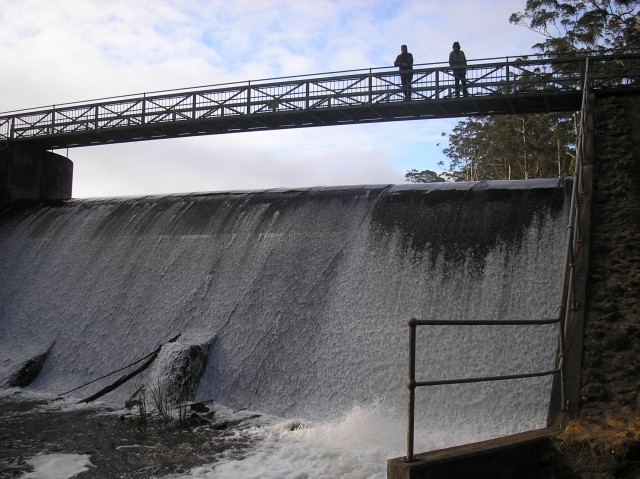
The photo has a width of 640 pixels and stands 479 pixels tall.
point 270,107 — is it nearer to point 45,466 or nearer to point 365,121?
point 365,121

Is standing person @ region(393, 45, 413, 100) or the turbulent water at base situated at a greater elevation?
standing person @ region(393, 45, 413, 100)

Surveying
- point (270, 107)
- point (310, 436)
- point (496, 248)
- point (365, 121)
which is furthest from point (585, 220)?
point (270, 107)

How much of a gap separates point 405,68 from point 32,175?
1351cm

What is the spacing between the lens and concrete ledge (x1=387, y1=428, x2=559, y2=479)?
14.0 feet

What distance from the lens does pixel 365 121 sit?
15672 millimetres

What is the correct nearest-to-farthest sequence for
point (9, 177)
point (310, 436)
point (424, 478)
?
point (424, 478) → point (310, 436) → point (9, 177)

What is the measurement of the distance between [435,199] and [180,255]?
565 centimetres

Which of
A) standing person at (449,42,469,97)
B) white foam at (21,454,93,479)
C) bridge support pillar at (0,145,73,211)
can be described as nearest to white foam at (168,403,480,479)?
white foam at (21,454,93,479)

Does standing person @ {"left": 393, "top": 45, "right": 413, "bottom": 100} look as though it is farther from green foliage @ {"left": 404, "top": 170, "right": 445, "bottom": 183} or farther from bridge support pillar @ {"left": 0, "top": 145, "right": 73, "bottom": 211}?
green foliage @ {"left": 404, "top": 170, "right": 445, "bottom": 183}

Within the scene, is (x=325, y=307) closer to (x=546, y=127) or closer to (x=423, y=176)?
(x=546, y=127)

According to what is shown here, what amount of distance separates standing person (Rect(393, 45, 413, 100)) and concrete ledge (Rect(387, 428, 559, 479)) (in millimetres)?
10717

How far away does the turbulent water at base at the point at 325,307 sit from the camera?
27.0 ft

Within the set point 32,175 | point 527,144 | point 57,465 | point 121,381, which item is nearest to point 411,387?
point 57,465

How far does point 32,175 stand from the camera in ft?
69.7
